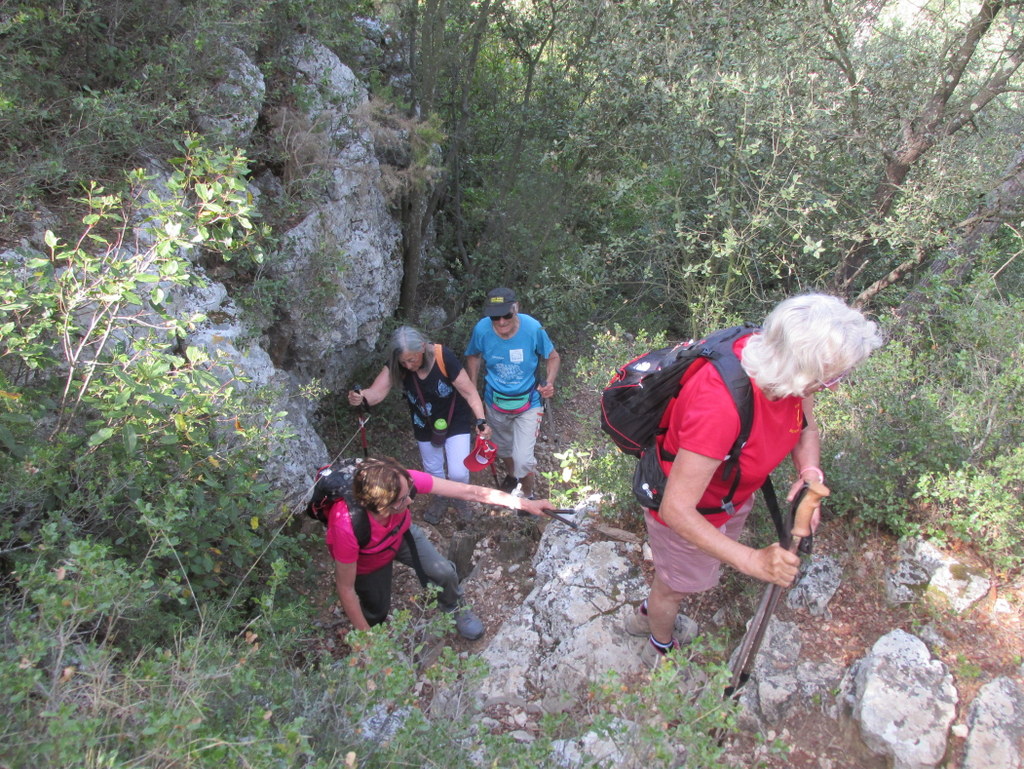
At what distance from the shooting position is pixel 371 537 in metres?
3.36

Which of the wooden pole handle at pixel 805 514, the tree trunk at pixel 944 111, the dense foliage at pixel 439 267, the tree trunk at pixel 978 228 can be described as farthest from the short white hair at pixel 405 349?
the tree trunk at pixel 944 111

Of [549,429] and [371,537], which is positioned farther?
Result: [549,429]

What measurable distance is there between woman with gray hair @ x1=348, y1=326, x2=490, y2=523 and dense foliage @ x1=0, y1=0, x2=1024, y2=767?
958 mm

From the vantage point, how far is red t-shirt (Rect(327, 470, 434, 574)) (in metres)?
3.22

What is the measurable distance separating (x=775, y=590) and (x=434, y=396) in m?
3.15

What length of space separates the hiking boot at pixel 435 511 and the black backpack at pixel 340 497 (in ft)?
7.69

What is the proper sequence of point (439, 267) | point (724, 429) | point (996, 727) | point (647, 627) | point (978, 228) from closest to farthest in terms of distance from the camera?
point (724, 429) < point (996, 727) < point (647, 627) < point (978, 228) < point (439, 267)

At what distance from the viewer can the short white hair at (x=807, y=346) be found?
6.89 feet

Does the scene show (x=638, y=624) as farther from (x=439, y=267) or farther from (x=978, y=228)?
(x=978, y=228)

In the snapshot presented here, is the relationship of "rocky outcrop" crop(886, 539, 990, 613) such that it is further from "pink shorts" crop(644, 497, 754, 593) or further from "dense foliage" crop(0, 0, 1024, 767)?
"pink shorts" crop(644, 497, 754, 593)

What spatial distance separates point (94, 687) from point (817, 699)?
311cm

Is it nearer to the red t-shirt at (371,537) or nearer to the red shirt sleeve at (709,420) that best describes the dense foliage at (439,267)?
the red t-shirt at (371,537)

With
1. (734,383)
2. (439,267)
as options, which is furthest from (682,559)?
(439,267)

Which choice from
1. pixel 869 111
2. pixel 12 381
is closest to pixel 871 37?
pixel 869 111
